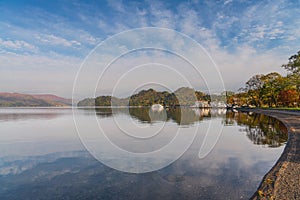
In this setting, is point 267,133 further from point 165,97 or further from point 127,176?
point 165,97

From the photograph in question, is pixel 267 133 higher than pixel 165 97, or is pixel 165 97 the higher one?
pixel 165 97

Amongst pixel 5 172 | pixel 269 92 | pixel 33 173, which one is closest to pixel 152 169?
pixel 33 173

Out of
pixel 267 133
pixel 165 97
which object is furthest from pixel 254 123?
pixel 165 97

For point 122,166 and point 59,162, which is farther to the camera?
point 59,162

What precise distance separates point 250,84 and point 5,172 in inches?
3692

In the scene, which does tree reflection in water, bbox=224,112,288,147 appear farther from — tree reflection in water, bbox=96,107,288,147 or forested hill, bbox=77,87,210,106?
forested hill, bbox=77,87,210,106

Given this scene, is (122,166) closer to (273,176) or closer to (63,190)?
(63,190)

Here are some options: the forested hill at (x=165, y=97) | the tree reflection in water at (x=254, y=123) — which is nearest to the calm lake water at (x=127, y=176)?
the tree reflection in water at (x=254, y=123)

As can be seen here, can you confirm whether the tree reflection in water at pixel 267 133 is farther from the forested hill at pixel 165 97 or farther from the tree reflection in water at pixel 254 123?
the forested hill at pixel 165 97

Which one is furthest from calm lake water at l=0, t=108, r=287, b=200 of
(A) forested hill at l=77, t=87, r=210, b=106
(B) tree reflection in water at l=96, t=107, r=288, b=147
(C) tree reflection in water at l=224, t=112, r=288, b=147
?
(A) forested hill at l=77, t=87, r=210, b=106

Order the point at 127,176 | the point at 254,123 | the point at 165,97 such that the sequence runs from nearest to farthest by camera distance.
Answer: the point at 127,176 → the point at 254,123 → the point at 165,97

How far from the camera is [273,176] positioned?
8.02 m

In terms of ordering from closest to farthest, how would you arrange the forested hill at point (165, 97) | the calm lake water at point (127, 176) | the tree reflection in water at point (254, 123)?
the calm lake water at point (127, 176) < the tree reflection in water at point (254, 123) < the forested hill at point (165, 97)

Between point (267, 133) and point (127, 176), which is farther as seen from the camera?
point (267, 133)
